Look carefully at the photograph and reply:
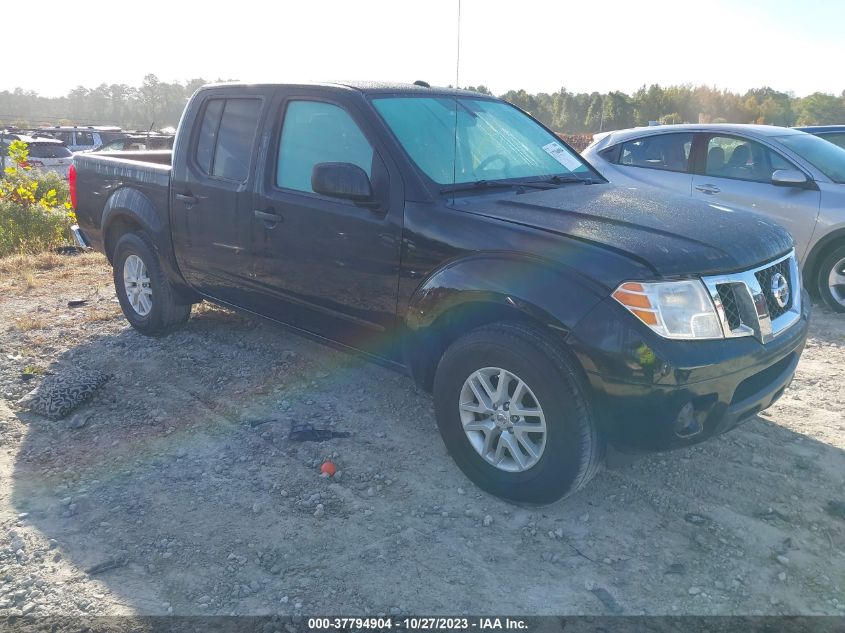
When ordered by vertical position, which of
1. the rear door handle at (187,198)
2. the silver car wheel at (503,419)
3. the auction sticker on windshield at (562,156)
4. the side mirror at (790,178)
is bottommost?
the silver car wheel at (503,419)

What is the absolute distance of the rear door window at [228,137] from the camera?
459cm

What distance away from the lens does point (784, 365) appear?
346 centimetres

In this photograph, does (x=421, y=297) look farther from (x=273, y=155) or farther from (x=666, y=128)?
(x=666, y=128)

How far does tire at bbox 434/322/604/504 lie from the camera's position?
3070 mm

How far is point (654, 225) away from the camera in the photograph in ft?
11.1

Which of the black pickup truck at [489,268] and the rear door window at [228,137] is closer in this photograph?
the black pickup truck at [489,268]

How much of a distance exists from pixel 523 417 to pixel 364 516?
2.88ft

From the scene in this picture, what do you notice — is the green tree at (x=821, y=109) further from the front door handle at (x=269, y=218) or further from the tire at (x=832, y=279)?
the front door handle at (x=269, y=218)

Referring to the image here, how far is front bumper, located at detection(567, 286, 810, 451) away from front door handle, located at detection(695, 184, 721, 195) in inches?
174

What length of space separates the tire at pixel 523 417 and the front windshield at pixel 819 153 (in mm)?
4989

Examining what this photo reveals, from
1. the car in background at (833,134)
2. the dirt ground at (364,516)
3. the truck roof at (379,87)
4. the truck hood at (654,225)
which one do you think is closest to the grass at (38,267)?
the dirt ground at (364,516)

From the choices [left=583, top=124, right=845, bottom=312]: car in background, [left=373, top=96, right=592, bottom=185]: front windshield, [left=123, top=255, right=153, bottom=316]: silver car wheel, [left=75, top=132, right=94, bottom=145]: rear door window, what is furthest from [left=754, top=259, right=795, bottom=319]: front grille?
[left=75, top=132, right=94, bottom=145]: rear door window

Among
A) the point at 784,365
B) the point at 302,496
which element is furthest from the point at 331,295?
the point at 784,365

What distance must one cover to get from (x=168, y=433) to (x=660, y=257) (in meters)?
2.92
